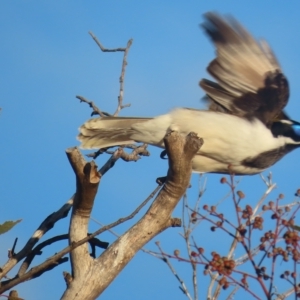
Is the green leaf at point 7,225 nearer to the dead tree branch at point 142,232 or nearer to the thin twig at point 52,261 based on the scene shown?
the thin twig at point 52,261

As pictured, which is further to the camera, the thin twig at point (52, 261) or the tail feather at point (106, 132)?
the tail feather at point (106, 132)

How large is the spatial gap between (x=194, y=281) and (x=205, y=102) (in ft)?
5.61

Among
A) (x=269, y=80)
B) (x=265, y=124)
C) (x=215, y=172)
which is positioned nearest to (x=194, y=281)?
(x=215, y=172)

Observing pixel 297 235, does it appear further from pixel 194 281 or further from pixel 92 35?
pixel 92 35

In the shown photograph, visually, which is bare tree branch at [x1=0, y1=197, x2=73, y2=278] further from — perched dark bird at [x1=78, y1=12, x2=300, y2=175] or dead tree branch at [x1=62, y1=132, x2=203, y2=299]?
perched dark bird at [x1=78, y1=12, x2=300, y2=175]

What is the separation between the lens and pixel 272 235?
3.29 m

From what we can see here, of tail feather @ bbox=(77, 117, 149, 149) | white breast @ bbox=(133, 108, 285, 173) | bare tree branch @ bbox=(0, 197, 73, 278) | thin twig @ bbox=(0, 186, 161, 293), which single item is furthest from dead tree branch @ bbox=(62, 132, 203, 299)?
tail feather @ bbox=(77, 117, 149, 149)

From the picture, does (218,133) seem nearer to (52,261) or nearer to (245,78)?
(245,78)

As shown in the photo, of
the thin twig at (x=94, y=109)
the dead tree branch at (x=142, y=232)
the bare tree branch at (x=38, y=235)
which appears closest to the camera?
the dead tree branch at (x=142, y=232)

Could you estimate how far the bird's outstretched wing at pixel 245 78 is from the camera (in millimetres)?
5492

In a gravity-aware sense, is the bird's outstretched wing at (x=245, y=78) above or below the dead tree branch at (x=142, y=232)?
above

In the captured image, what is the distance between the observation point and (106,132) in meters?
5.60

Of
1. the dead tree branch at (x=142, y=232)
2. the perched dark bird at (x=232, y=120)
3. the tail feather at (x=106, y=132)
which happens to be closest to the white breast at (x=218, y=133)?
the perched dark bird at (x=232, y=120)

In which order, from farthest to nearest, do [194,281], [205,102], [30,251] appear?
[205,102], [194,281], [30,251]
